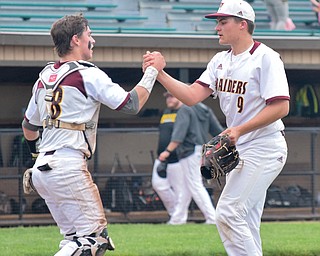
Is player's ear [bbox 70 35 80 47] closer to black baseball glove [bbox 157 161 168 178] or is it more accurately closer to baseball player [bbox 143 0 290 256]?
baseball player [bbox 143 0 290 256]

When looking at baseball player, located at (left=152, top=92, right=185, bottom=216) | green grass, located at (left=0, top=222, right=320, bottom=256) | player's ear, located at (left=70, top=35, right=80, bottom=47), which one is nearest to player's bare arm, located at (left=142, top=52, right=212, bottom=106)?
player's ear, located at (left=70, top=35, right=80, bottom=47)

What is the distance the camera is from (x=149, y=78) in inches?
250

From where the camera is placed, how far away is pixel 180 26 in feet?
52.9

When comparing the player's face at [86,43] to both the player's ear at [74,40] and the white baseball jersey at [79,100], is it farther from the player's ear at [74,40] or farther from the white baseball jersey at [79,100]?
the white baseball jersey at [79,100]

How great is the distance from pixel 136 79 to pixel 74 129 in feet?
35.6

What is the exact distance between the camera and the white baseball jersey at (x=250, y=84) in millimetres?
6332

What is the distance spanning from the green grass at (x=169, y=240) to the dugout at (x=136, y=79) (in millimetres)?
1916

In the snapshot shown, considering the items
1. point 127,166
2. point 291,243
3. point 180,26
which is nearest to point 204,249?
point 291,243

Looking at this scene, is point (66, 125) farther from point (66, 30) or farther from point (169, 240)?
point (169, 240)

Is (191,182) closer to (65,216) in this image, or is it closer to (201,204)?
(201,204)

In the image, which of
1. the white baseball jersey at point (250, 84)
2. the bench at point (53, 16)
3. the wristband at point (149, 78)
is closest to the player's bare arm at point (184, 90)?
the white baseball jersey at point (250, 84)

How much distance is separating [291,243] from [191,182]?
3.23 meters

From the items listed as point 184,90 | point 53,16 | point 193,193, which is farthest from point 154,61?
point 53,16

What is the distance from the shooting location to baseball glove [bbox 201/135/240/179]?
20.8 ft
